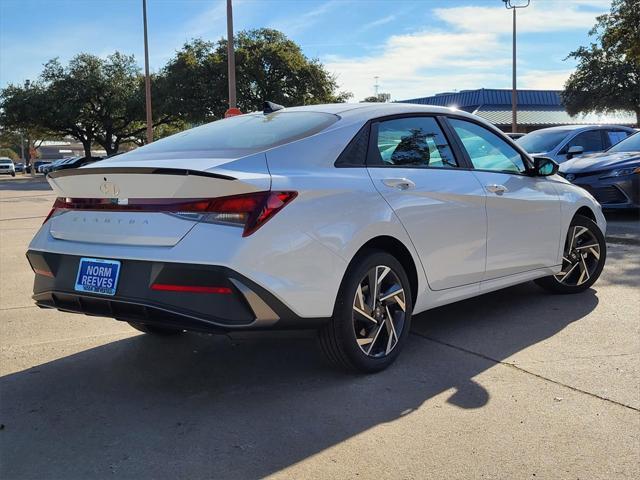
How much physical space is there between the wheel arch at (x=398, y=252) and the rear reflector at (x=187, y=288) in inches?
32.6

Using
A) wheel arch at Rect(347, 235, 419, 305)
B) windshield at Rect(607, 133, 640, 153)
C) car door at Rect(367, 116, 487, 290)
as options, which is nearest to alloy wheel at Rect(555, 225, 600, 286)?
car door at Rect(367, 116, 487, 290)

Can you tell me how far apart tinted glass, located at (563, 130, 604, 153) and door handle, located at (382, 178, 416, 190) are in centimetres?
996

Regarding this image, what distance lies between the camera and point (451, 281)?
14.4ft

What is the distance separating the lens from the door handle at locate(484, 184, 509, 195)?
469cm

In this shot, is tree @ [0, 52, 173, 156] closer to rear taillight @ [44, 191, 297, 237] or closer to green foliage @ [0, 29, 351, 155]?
green foliage @ [0, 29, 351, 155]

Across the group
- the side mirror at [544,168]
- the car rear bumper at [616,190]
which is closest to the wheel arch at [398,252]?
the side mirror at [544,168]

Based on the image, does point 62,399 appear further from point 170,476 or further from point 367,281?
point 367,281

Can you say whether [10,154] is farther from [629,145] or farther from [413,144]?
[413,144]

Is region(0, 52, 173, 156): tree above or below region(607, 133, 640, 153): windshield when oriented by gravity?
above

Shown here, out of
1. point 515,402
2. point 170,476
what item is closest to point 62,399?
point 170,476

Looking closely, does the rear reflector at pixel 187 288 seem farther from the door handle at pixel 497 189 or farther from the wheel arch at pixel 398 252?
the door handle at pixel 497 189

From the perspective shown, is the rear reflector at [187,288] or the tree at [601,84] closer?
the rear reflector at [187,288]

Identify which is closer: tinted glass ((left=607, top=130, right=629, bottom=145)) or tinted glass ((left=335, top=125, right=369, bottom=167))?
tinted glass ((left=335, top=125, right=369, bottom=167))

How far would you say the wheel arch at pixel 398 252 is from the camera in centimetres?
379
